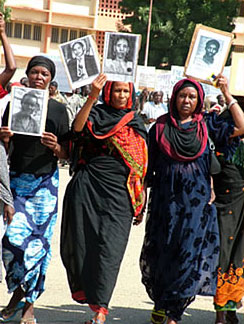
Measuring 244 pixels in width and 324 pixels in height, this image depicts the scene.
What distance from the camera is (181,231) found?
646 centimetres

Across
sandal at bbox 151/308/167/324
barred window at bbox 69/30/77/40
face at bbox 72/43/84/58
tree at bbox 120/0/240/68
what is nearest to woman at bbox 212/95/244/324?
sandal at bbox 151/308/167/324

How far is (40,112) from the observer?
6234 millimetres

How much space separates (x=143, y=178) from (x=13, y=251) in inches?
41.9

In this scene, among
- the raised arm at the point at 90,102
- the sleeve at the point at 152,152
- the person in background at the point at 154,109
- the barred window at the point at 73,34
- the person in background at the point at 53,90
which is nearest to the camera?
the raised arm at the point at 90,102

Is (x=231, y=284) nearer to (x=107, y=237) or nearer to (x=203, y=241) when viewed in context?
(x=203, y=241)

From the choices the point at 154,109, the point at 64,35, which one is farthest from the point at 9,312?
the point at 64,35

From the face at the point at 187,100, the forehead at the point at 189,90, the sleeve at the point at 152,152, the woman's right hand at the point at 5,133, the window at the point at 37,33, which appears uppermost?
the forehead at the point at 189,90

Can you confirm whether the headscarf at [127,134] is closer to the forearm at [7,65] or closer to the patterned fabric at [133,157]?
the patterned fabric at [133,157]

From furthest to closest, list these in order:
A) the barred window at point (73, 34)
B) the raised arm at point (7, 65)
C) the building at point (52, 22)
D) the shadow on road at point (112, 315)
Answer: the barred window at point (73, 34) → the building at point (52, 22) → the shadow on road at point (112, 315) → the raised arm at point (7, 65)

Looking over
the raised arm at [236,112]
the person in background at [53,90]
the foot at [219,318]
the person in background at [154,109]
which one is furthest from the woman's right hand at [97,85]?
the person in background at [154,109]

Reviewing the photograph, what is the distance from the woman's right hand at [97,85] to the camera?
20.4 feet

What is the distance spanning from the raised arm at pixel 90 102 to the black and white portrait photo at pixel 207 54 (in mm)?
628

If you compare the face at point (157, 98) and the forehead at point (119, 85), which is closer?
the forehead at point (119, 85)

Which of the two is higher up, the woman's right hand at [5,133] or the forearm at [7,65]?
the forearm at [7,65]
